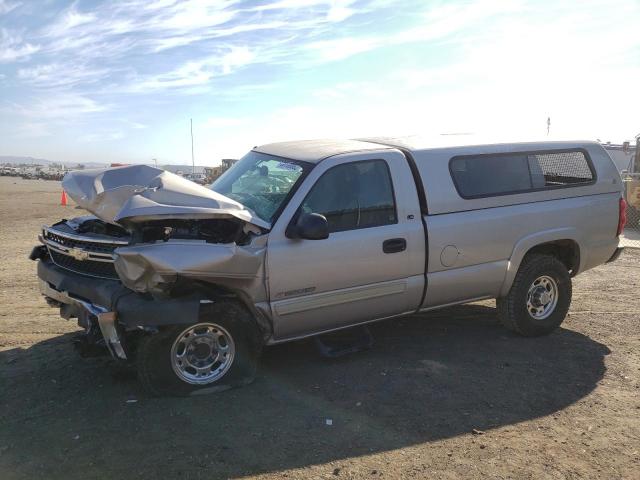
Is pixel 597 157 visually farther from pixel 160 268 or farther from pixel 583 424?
pixel 160 268

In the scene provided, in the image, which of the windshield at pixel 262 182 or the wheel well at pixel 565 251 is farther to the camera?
the wheel well at pixel 565 251

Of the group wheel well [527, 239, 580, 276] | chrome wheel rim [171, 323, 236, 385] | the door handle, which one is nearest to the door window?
the door handle

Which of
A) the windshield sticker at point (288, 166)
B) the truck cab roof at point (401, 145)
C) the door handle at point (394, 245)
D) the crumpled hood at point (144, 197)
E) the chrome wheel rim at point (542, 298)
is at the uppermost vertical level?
the truck cab roof at point (401, 145)

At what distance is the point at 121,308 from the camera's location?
13.0ft

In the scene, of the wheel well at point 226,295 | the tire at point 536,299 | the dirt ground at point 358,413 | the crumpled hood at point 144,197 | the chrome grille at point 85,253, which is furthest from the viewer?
the tire at point 536,299

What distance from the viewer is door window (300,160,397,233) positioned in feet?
14.8

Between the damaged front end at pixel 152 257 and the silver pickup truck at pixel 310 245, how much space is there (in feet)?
0.04

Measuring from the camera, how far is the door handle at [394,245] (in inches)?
182

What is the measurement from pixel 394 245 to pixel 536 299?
1.94 meters

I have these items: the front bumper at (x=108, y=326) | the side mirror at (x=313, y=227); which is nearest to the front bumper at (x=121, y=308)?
the front bumper at (x=108, y=326)

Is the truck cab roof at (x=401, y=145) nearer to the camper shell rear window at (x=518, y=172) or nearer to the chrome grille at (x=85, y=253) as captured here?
the camper shell rear window at (x=518, y=172)

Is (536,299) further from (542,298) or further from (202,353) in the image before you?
(202,353)

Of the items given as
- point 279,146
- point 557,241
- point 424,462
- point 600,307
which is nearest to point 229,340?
point 424,462

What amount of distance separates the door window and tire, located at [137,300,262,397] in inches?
41.3
